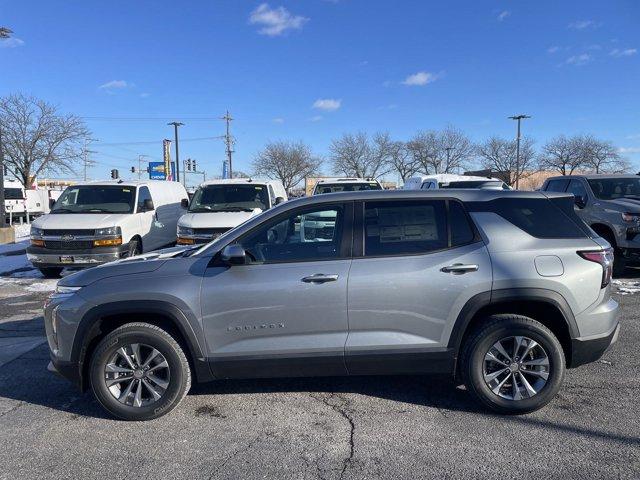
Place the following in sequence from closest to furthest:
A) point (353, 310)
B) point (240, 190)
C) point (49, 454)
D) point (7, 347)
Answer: point (49, 454), point (353, 310), point (7, 347), point (240, 190)

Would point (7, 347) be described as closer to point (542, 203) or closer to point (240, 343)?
point (240, 343)

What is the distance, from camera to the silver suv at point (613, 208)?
8.71 metres

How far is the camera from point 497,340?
3.76 m

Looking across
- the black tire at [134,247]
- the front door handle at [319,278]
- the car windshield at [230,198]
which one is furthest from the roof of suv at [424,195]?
the black tire at [134,247]

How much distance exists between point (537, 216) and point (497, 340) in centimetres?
103

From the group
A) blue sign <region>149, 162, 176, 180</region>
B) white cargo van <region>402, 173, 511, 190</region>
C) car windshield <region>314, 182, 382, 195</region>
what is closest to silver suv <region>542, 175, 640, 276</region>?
white cargo van <region>402, 173, 511, 190</region>

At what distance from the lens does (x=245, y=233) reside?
3924 millimetres

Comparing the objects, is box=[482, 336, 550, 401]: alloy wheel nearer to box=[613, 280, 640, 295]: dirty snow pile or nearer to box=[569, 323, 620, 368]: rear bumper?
box=[569, 323, 620, 368]: rear bumper

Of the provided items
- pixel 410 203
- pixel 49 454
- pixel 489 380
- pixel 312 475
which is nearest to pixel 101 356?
pixel 49 454

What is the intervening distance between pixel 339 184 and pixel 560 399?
994cm

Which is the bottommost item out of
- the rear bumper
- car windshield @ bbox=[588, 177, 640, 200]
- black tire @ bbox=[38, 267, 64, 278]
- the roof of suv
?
black tire @ bbox=[38, 267, 64, 278]

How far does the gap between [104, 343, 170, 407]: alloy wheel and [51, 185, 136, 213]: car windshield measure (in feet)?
24.3

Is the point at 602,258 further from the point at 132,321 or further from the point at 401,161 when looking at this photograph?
the point at 401,161

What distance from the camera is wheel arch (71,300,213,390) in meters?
3.74
